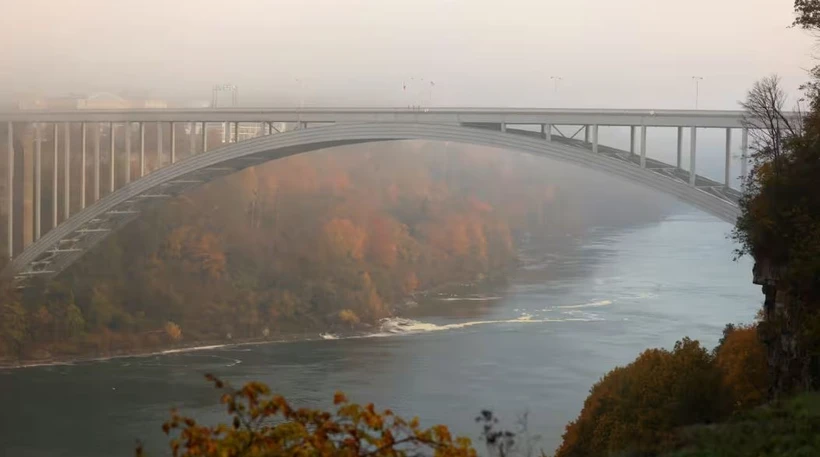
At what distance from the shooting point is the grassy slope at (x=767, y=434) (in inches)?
206

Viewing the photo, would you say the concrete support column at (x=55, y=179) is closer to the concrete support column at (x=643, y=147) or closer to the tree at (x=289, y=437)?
the concrete support column at (x=643, y=147)

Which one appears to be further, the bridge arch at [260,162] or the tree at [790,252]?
the bridge arch at [260,162]

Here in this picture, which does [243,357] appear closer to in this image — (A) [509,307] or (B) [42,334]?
(B) [42,334]

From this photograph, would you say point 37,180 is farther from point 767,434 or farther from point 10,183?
point 767,434

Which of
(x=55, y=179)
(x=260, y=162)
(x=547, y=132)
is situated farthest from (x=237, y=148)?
(x=547, y=132)

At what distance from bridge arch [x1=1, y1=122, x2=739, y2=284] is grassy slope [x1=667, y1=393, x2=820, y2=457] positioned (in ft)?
19.3

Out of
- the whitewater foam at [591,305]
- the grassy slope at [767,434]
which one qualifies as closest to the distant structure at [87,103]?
the whitewater foam at [591,305]

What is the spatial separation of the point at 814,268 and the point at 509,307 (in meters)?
14.8

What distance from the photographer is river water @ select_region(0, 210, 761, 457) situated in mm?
13148

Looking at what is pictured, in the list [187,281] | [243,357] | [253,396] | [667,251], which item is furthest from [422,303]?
[253,396]

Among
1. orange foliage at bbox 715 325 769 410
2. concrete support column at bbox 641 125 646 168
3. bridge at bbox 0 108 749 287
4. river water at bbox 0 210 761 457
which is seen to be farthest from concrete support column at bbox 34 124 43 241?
orange foliage at bbox 715 325 769 410

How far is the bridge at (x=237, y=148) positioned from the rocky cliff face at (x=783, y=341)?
2697mm

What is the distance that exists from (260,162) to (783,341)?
36.6ft

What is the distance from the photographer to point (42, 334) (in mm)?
17938
